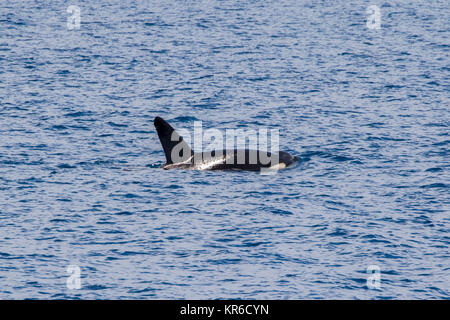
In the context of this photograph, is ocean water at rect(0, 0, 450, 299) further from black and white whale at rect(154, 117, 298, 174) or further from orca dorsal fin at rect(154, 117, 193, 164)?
orca dorsal fin at rect(154, 117, 193, 164)

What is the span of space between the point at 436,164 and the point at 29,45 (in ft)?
147

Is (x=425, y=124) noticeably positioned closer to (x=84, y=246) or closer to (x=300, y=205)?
(x=300, y=205)

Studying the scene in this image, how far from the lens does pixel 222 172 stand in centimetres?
4466

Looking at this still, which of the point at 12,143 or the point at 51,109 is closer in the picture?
the point at 12,143

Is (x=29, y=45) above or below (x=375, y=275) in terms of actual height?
above

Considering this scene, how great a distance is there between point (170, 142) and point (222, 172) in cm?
266

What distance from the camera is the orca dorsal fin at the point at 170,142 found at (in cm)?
4444

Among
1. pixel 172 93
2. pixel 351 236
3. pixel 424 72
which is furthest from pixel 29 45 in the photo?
pixel 351 236

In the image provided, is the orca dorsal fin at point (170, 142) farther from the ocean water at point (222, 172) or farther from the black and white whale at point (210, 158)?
the ocean water at point (222, 172)

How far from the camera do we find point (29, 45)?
8200 cm

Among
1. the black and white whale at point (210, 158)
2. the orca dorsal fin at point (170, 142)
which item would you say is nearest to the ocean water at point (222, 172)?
the black and white whale at point (210, 158)

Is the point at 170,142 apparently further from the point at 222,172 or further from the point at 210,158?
the point at 222,172

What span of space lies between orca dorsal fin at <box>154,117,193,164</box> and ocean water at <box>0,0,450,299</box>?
44.2 inches
